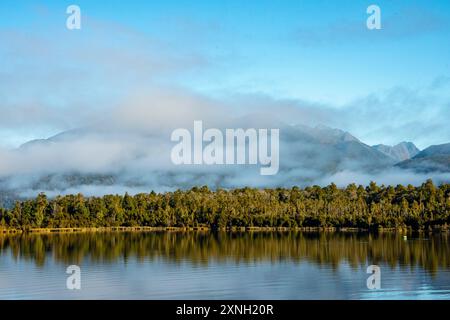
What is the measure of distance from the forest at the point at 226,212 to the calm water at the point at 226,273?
216 feet

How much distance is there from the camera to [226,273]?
51.2 m

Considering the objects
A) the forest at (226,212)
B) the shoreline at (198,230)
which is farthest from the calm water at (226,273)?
the forest at (226,212)

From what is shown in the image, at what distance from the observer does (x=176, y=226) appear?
15425 centimetres

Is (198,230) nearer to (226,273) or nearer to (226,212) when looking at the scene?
(226,212)

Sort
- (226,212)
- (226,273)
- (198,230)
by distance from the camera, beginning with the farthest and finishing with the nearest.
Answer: (226,212)
(198,230)
(226,273)

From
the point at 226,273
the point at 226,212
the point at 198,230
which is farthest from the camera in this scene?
the point at 226,212

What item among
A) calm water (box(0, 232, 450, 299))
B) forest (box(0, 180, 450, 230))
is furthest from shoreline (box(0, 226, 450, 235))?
calm water (box(0, 232, 450, 299))

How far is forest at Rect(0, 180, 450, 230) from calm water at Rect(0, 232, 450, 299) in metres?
65.9

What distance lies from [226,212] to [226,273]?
Answer: 331ft

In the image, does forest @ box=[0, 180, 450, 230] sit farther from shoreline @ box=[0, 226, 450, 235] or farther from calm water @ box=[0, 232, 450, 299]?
calm water @ box=[0, 232, 450, 299]

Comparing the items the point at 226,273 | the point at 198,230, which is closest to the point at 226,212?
the point at 198,230

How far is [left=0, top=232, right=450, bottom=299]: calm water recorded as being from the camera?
40812 mm

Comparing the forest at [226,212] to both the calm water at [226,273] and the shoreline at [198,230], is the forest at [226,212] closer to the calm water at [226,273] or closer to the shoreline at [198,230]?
the shoreline at [198,230]
